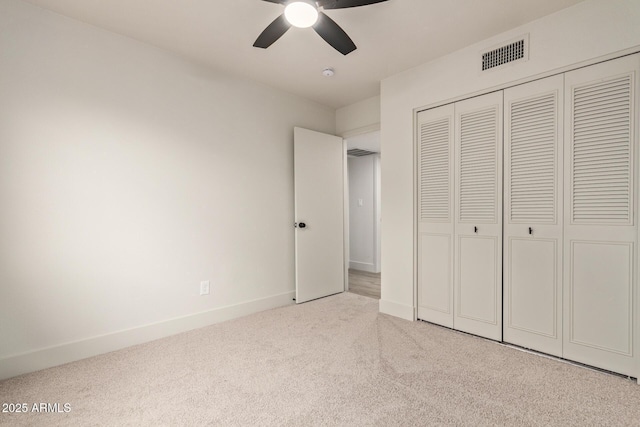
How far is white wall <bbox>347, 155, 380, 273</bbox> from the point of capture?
19.1 ft

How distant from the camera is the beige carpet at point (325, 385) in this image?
1.59 metres

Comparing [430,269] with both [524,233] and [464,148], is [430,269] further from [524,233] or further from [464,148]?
[464,148]

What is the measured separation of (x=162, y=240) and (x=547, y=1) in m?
3.43

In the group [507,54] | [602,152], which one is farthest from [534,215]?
[507,54]

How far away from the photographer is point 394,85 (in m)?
3.18

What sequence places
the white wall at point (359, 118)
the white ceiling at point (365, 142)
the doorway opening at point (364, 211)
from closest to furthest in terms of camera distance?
the white wall at point (359, 118) → the white ceiling at point (365, 142) → the doorway opening at point (364, 211)

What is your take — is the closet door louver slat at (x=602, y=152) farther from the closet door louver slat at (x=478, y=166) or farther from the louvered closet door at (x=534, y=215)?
the closet door louver slat at (x=478, y=166)

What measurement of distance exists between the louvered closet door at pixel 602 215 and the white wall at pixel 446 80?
0.18m

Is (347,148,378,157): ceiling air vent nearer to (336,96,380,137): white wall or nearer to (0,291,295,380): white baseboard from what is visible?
(336,96,380,137): white wall

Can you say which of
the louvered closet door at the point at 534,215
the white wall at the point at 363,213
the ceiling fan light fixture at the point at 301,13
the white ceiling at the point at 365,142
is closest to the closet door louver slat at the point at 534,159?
the louvered closet door at the point at 534,215

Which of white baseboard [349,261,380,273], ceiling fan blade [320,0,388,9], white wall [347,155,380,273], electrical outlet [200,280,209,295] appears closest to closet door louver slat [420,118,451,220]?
ceiling fan blade [320,0,388,9]

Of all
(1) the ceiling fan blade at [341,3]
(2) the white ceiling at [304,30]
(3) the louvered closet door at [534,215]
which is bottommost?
(3) the louvered closet door at [534,215]

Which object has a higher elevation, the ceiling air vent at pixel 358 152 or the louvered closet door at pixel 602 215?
the ceiling air vent at pixel 358 152

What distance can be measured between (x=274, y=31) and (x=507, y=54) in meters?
1.86
